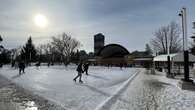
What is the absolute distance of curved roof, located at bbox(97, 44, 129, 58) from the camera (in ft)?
370

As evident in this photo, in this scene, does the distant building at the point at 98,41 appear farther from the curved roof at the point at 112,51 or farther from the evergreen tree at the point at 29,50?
the evergreen tree at the point at 29,50

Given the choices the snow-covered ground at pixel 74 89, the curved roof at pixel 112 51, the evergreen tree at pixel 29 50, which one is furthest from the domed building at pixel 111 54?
the snow-covered ground at pixel 74 89

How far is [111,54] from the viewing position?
114 meters

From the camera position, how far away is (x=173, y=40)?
66.1 m

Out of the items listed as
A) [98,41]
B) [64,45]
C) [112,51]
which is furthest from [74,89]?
[98,41]

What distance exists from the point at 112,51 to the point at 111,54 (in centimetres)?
365

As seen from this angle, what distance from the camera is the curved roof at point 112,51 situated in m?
113

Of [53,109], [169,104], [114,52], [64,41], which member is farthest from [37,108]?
[114,52]

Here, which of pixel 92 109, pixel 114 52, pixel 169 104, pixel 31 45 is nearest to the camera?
pixel 92 109

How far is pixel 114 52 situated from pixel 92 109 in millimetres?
109038

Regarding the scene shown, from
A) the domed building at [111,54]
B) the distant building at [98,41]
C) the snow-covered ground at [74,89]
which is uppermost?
the distant building at [98,41]

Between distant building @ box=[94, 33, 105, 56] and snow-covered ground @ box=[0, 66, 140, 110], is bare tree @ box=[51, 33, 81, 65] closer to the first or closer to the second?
distant building @ box=[94, 33, 105, 56]

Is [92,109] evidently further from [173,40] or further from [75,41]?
[75,41]

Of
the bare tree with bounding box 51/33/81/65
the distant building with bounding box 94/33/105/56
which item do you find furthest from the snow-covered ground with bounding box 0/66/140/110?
the distant building with bounding box 94/33/105/56
